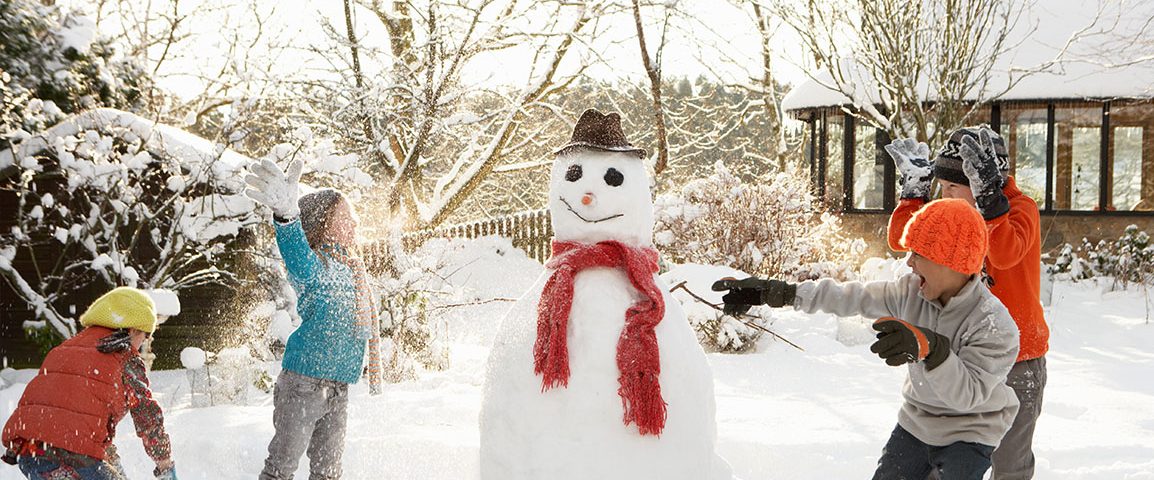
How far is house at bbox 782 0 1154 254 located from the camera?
14.7 m

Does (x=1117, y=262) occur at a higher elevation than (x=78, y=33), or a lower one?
lower

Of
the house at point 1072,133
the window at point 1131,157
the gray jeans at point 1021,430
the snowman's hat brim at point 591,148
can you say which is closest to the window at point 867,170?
the house at point 1072,133

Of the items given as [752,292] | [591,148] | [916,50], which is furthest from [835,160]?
[591,148]

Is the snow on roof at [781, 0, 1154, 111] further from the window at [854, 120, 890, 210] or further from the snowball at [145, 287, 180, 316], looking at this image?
the snowball at [145, 287, 180, 316]

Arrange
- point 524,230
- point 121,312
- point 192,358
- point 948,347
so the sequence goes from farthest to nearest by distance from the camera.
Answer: point 524,230
point 192,358
point 121,312
point 948,347

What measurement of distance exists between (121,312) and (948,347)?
306 centimetres

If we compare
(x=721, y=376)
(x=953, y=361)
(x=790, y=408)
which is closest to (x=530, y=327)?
(x=953, y=361)

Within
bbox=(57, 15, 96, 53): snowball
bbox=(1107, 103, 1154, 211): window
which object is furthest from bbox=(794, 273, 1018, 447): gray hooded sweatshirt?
bbox=(1107, 103, 1154, 211): window

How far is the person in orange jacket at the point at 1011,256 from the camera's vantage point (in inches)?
130

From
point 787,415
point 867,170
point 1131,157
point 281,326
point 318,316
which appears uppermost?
point 1131,157

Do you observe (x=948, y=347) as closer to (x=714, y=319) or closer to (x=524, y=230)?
(x=714, y=319)

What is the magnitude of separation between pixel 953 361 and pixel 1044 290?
28.7ft

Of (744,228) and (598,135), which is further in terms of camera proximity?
(744,228)

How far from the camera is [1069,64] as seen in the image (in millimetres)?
15258
